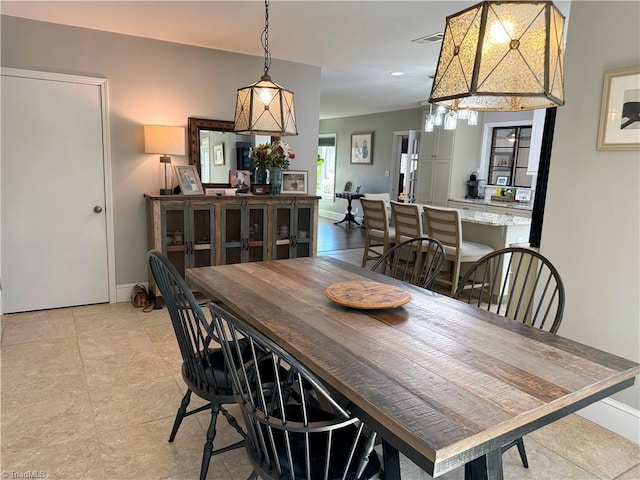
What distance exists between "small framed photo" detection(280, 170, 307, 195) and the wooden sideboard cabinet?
0.34m

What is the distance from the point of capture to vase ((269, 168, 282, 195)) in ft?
14.3

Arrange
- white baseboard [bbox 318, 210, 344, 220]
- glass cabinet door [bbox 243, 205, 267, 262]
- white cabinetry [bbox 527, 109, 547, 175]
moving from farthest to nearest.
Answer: white baseboard [bbox 318, 210, 344, 220], white cabinetry [bbox 527, 109, 547, 175], glass cabinet door [bbox 243, 205, 267, 262]

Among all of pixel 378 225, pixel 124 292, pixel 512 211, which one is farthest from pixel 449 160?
pixel 124 292

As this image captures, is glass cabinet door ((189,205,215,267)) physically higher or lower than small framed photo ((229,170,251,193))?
lower

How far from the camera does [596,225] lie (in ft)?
7.57

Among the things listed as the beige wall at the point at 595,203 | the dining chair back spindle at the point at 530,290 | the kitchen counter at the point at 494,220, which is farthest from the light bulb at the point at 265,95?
the kitchen counter at the point at 494,220

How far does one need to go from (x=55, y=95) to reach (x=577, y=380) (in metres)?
4.09

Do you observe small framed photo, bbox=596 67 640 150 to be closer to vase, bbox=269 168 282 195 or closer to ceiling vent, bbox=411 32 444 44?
ceiling vent, bbox=411 32 444 44

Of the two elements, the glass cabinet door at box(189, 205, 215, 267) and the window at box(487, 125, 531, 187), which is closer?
the glass cabinet door at box(189, 205, 215, 267)

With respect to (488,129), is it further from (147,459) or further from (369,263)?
(147,459)

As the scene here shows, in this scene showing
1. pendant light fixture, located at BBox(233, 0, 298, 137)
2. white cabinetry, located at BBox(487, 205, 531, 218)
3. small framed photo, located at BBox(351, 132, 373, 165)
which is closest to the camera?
pendant light fixture, located at BBox(233, 0, 298, 137)

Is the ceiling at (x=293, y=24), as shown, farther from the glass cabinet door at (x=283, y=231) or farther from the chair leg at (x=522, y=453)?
the chair leg at (x=522, y=453)

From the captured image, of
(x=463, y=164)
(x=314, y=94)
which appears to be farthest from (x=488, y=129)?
(x=314, y=94)

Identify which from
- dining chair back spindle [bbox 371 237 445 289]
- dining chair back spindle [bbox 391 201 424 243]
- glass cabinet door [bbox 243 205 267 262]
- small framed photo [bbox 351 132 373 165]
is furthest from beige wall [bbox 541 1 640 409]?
small framed photo [bbox 351 132 373 165]
